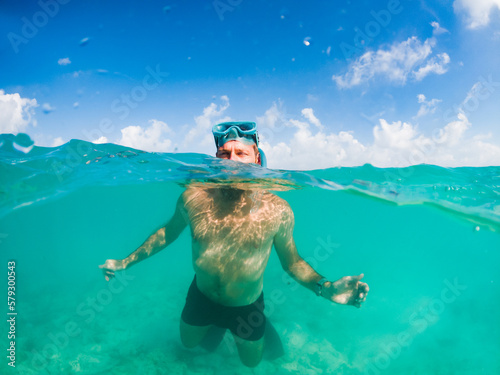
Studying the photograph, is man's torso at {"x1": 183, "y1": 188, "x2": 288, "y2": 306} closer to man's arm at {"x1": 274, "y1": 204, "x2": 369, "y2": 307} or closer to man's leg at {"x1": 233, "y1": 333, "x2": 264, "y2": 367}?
man's arm at {"x1": 274, "y1": 204, "x2": 369, "y2": 307}

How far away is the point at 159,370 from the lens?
624 centimetres

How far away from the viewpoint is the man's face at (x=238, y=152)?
490cm

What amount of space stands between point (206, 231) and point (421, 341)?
438 inches

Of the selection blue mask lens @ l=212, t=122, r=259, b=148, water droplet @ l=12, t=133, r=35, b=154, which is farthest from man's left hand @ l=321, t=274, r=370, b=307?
water droplet @ l=12, t=133, r=35, b=154

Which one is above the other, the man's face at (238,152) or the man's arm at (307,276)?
the man's face at (238,152)

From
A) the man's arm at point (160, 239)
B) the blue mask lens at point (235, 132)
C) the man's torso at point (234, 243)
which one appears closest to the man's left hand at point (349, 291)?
the man's torso at point (234, 243)

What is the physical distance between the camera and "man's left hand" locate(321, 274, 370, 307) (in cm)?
281

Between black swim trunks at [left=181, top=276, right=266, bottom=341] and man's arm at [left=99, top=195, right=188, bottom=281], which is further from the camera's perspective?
man's arm at [left=99, top=195, right=188, bottom=281]

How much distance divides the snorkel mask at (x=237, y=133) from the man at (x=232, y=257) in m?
1.24

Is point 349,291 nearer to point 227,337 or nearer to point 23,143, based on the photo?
point 227,337

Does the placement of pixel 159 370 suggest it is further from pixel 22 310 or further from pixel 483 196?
pixel 483 196

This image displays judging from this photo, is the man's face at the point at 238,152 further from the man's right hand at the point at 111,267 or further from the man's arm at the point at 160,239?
the man's right hand at the point at 111,267

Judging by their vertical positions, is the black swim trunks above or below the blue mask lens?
below

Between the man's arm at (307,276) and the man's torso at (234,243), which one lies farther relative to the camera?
the man's torso at (234,243)
